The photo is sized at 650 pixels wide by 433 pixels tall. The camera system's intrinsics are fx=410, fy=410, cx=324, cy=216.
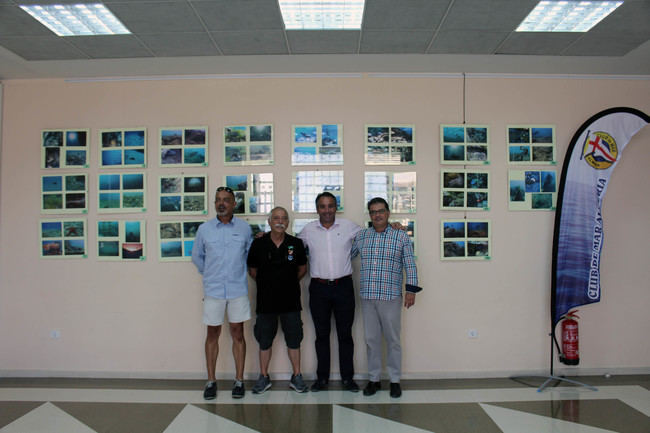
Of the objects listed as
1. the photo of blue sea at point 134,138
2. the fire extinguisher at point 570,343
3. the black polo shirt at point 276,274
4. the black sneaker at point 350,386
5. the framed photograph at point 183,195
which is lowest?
the black sneaker at point 350,386

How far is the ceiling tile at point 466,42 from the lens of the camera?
3.23 meters

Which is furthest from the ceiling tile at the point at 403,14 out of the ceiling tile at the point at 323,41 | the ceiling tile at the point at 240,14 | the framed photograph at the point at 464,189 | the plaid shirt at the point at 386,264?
the plaid shirt at the point at 386,264

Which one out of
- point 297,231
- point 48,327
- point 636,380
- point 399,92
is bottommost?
point 636,380

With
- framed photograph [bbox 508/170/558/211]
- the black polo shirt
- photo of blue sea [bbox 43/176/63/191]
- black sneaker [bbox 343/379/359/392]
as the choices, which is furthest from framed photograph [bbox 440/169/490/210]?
photo of blue sea [bbox 43/176/63/191]

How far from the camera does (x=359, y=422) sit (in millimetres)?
2920

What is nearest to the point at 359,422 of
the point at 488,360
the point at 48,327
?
the point at 488,360

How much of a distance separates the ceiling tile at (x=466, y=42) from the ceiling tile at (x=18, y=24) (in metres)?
3.07

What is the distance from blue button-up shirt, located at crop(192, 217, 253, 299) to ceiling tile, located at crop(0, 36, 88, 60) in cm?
187

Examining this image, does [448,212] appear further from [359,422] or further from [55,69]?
[55,69]

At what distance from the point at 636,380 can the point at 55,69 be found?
613cm

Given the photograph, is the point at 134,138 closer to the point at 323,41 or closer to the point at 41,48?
the point at 41,48

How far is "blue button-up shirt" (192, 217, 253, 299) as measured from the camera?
3.47 meters

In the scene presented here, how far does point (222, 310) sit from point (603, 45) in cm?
392

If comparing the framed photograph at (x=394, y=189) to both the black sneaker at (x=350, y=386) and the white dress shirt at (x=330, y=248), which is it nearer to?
the white dress shirt at (x=330, y=248)
